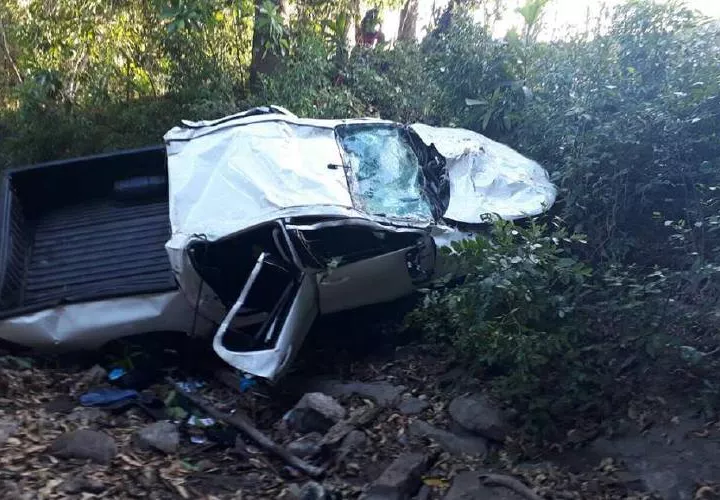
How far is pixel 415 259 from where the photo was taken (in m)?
5.63

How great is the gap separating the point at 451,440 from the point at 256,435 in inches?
46.0

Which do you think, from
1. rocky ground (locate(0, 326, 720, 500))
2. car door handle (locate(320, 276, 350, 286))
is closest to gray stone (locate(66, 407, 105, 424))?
rocky ground (locate(0, 326, 720, 500))

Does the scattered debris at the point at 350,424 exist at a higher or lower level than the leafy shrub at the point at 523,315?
lower

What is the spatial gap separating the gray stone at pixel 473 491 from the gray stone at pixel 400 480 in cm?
19

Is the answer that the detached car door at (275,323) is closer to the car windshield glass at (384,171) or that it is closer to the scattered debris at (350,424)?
the scattered debris at (350,424)

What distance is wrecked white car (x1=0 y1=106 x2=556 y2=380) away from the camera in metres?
5.31

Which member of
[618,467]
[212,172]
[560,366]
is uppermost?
[212,172]

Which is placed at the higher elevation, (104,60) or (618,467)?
(104,60)

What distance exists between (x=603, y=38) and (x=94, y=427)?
5.13 m

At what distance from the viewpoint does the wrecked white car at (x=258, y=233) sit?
5.31m

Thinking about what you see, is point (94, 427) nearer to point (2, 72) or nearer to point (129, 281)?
point (129, 281)

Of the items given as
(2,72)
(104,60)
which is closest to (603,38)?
(104,60)

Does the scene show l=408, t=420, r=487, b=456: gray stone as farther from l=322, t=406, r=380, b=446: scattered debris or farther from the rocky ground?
l=322, t=406, r=380, b=446: scattered debris

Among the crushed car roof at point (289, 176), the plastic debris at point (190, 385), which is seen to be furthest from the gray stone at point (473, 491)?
the plastic debris at point (190, 385)
